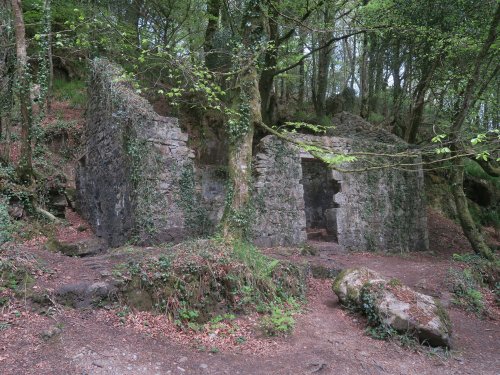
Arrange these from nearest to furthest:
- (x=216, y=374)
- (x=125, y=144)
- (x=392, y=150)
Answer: (x=216, y=374)
(x=125, y=144)
(x=392, y=150)

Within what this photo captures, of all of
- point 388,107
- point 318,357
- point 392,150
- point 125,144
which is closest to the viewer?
point 318,357

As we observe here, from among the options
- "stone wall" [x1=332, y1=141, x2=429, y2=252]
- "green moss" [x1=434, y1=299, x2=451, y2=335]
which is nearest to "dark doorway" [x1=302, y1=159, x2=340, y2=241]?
"stone wall" [x1=332, y1=141, x2=429, y2=252]

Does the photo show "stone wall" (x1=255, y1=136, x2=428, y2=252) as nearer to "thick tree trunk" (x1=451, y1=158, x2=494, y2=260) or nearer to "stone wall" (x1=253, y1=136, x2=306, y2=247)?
"stone wall" (x1=253, y1=136, x2=306, y2=247)

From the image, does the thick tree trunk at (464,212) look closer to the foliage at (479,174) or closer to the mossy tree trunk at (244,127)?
the mossy tree trunk at (244,127)

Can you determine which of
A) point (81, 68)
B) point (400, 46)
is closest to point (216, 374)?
point (400, 46)

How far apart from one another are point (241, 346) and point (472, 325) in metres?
4.03

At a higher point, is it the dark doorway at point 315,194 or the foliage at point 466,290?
the dark doorway at point 315,194

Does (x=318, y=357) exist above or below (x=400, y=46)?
below

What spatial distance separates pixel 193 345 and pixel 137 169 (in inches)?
159

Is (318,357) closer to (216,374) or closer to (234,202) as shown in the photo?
(216,374)

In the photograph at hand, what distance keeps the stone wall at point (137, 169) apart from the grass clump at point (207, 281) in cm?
181

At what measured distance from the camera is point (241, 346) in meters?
4.73

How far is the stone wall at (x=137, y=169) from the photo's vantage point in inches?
300

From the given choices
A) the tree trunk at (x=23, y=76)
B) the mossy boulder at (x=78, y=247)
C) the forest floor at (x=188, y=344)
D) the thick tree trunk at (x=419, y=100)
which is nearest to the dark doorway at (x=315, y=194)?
the thick tree trunk at (x=419, y=100)
